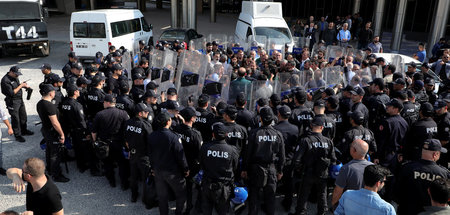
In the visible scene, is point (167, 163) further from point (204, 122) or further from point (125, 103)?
point (125, 103)

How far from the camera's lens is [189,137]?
4527 millimetres

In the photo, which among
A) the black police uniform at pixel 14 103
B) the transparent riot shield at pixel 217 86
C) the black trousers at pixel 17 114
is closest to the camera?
the transparent riot shield at pixel 217 86

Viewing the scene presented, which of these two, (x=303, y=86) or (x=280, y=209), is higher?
(x=303, y=86)

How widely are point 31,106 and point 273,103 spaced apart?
6.85 metres

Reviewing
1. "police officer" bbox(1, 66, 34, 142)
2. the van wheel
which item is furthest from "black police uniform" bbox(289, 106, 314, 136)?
the van wheel

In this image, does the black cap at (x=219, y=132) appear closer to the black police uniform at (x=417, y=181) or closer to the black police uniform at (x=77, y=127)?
the black police uniform at (x=417, y=181)

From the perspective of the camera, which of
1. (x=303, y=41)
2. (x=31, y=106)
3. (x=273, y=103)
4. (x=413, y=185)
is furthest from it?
(x=303, y=41)

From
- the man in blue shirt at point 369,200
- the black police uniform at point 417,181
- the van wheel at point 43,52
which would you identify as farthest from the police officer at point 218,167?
the van wheel at point 43,52

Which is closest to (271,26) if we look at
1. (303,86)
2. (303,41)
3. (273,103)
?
(303,41)

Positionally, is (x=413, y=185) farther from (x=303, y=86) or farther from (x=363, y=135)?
(x=303, y=86)

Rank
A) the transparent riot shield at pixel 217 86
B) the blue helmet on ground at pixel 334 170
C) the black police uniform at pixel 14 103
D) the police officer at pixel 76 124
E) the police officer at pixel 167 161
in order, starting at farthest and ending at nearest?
the black police uniform at pixel 14 103 < the transparent riot shield at pixel 217 86 < the police officer at pixel 76 124 < the blue helmet on ground at pixel 334 170 < the police officer at pixel 167 161

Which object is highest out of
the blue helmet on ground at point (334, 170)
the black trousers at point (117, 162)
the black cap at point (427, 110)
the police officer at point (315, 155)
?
the black cap at point (427, 110)

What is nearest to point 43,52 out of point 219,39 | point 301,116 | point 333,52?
point 219,39

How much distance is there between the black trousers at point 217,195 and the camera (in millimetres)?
4113
